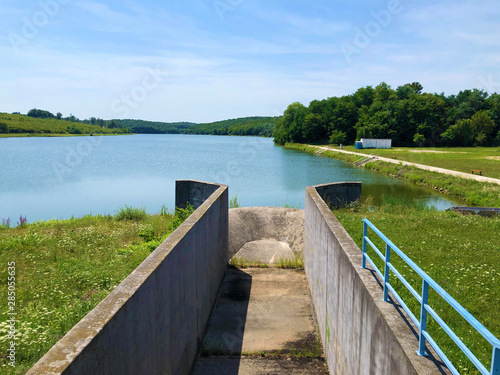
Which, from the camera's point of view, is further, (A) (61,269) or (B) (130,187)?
(B) (130,187)

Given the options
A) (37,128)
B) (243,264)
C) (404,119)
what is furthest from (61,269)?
(37,128)

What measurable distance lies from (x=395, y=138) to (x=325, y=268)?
84745 millimetres

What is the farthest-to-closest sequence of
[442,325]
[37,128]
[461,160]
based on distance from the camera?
[37,128], [461,160], [442,325]

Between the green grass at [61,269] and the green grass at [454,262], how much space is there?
5.12 m

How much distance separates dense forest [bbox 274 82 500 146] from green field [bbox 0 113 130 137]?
2803 inches

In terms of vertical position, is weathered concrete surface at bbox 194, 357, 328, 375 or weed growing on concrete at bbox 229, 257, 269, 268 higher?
weathered concrete surface at bbox 194, 357, 328, 375

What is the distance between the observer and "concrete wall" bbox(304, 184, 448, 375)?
2830 millimetres

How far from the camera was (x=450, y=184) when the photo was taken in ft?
94.6

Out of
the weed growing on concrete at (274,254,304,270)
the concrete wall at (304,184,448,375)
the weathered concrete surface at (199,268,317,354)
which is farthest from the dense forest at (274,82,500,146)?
the concrete wall at (304,184,448,375)

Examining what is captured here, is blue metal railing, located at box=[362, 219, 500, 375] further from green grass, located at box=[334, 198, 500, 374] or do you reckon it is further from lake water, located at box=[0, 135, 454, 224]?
lake water, located at box=[0, 135, 454, 224]

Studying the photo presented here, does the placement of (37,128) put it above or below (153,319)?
above

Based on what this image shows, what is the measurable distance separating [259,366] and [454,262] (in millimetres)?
4769

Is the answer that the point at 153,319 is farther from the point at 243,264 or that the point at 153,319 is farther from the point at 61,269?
the point at 243,264

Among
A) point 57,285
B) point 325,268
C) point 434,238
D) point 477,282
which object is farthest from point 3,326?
point 434,238
